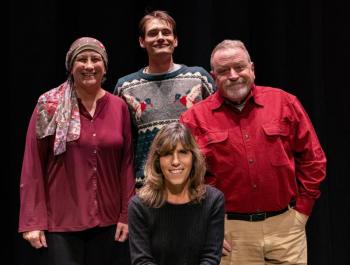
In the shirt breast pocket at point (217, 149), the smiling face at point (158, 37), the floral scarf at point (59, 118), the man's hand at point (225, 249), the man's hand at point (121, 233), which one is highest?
the smiling face at point (158, 37)

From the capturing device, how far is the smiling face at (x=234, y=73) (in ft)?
8.03

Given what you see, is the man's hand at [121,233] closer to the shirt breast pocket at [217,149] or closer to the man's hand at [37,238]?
the man's hand at [37,238]

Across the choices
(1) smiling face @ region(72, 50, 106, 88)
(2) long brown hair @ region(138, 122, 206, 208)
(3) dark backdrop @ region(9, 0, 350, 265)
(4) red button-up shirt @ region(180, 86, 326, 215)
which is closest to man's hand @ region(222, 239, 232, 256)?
(4) red button-up shirt @ region(180, 86, 326, 215)

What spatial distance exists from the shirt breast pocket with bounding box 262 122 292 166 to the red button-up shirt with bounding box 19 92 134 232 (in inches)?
26.5

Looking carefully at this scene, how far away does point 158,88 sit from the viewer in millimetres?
2842

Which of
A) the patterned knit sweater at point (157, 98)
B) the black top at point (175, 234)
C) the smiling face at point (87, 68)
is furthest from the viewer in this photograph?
the patterned knit sweater at point (157, 98)

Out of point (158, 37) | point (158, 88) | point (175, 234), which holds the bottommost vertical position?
point (175, 234)

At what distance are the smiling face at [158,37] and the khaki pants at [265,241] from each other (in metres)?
0.91

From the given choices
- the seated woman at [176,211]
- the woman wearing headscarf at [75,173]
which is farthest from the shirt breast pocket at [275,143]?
the woman wearing headscarf at [75,173]

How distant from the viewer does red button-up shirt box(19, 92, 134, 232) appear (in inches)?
98.9

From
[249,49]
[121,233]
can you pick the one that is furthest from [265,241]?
[249,49]

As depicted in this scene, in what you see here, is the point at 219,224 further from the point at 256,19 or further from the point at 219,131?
→ the point at 256,19

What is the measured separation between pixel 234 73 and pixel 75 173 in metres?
0.81

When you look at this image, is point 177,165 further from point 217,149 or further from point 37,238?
point 37,238
